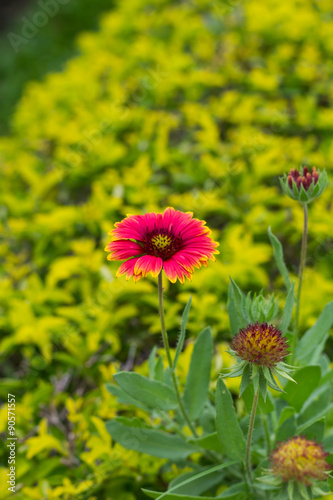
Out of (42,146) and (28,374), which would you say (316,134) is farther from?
(28,374)

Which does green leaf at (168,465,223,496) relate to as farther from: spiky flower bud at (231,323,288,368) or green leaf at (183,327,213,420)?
spiky flower bud at (231,323,288,368)

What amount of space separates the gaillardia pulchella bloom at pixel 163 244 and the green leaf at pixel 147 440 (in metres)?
0.43

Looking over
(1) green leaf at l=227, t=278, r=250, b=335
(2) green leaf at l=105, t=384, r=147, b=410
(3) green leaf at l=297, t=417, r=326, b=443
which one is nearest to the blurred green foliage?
(2) green leaf at l=105, t=384, r=147, b=410

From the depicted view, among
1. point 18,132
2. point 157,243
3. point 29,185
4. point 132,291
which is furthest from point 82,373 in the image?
point 18,132

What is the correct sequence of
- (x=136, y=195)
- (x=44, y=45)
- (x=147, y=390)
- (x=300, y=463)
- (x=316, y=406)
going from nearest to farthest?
1. (x=300, y=463)
2. (x=147, y=390)
3. (x=316, y=406)
4. (x=136, y=195)
5. (x=44, y=45)

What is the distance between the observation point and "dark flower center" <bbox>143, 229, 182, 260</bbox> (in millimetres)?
1068

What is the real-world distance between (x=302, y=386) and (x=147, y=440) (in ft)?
1.29

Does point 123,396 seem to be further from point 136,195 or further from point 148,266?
point 136,195

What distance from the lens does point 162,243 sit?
3.52 feet

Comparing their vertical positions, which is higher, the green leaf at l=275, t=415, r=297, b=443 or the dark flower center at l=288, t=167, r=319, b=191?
the dark flower center at l=288, t=167, r=319, b=191

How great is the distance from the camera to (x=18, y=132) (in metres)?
3.29

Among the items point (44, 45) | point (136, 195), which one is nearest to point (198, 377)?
point (136, 195)

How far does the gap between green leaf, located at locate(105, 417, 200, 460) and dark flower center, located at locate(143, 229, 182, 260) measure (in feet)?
1.42

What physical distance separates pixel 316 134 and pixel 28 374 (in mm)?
1763
